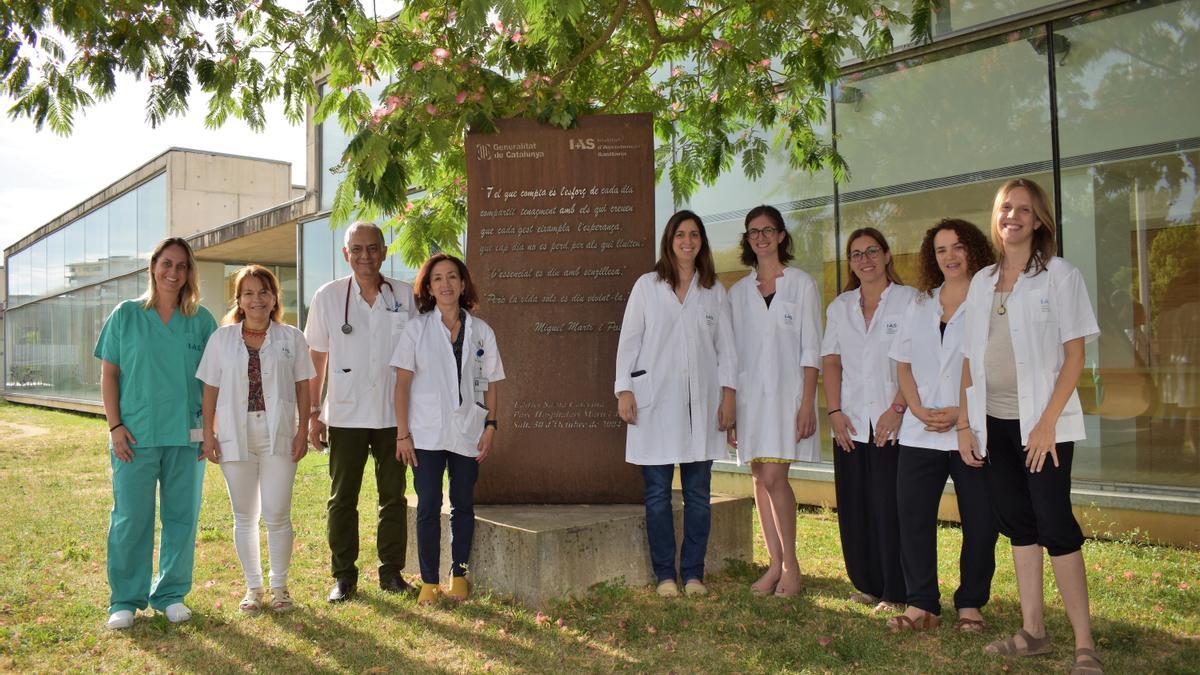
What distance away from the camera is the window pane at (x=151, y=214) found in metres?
24.0

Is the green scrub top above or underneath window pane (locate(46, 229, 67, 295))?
underneath

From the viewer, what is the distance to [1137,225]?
24.2ft

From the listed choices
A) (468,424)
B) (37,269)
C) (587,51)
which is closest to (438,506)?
(468,424)

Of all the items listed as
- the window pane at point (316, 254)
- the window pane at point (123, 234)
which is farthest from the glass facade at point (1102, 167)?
the window pane at point (123, 234)

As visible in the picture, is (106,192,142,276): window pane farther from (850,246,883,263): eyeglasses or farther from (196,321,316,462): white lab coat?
(850,246,883,263): eyeglasses

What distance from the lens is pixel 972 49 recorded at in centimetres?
828

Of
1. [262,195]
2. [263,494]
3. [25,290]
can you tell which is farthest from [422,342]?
[25,290]

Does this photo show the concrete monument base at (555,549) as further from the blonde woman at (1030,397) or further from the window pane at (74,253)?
the window pane at (74,253)

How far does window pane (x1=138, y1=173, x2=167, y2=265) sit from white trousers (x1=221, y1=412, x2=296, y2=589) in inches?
818

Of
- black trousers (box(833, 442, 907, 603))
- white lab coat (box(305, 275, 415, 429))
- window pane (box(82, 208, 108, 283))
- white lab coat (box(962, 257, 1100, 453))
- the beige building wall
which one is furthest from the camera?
window pane (box(82, 208, 108, 283))

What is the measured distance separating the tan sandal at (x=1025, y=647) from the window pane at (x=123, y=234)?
24845 mm

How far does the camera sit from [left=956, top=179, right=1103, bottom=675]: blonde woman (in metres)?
3.79

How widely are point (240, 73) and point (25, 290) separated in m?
35.0

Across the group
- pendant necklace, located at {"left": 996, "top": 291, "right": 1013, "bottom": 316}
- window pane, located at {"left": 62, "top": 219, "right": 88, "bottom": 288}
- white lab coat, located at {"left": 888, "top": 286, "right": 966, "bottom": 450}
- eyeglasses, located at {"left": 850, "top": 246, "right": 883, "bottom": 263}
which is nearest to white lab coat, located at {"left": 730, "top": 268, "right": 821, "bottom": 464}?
eyeglasses, located at {"left": 850, "top": 246, "right": 883, "bottom": 263}
